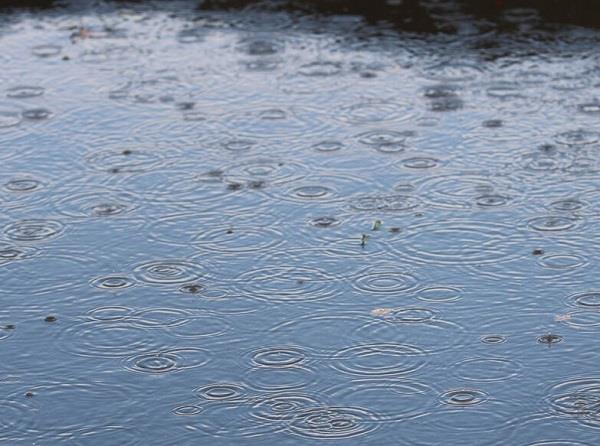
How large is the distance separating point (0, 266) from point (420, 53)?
3866 mm

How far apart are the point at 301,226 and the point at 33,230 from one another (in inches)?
53.1

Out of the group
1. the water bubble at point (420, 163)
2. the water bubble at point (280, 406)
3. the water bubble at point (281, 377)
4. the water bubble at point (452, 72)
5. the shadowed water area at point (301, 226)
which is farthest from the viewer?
the water bubble at point (452, 72)

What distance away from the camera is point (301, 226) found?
700 centimetres

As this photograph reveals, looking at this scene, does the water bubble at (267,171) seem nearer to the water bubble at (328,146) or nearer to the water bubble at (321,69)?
the water bubble at (328,146)

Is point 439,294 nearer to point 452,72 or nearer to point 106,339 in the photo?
point 106,339

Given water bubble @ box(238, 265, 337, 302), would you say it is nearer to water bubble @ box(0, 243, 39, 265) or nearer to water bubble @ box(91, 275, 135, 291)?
water bubble @ box(91, 275, 135, 291)

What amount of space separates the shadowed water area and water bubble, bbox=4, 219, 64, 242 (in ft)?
0.05

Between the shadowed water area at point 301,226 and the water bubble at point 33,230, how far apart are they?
0.02m

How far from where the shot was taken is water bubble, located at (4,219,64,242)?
6969mm

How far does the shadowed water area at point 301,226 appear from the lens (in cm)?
543

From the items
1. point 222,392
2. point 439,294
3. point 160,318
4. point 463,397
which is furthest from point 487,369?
point 160,318

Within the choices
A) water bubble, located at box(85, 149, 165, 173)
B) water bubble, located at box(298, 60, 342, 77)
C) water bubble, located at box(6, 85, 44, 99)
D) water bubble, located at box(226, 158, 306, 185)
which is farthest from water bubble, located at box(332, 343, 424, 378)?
water bubble, located at box(6, 85, 44, 99)

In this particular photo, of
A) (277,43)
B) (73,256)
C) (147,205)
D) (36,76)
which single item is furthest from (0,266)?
(277,43)

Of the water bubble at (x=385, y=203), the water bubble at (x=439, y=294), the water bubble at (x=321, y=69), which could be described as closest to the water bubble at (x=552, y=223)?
the water bubble at (x=385, y=203)
